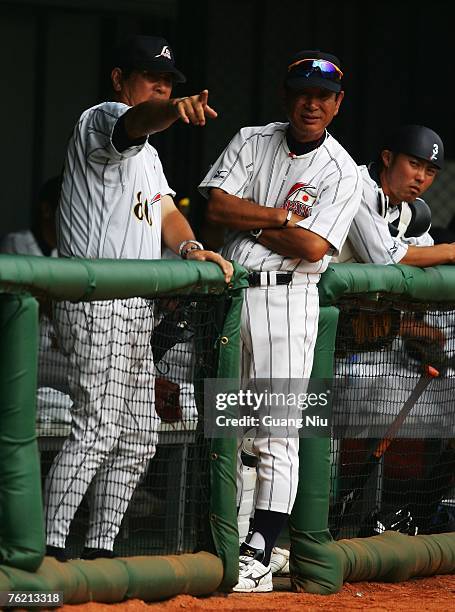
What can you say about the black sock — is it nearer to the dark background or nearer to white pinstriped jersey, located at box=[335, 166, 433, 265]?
white pinstriped jersey, located at box=[335, 166, 433, 265]

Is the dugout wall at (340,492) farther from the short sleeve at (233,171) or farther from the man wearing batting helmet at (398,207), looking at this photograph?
the short sleeve at (233,171)

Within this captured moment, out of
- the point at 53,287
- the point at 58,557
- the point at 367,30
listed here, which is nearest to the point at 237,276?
the point at 53,287

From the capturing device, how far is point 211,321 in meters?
3.97

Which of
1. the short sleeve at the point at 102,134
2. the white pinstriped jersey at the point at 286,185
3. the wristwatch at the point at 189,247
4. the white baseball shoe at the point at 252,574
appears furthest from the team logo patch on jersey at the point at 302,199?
the white baseball shoe at the point at 252,574

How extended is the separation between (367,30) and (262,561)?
16.8 ft

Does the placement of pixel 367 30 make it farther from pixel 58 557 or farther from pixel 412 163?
pixel 58 557

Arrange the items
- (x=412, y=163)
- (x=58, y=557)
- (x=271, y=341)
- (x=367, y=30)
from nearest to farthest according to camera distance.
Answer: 1. (x=58, y=557)
2. (x=271, y=341)
3. (x=412, y=163)
4. (x=367, y=30)

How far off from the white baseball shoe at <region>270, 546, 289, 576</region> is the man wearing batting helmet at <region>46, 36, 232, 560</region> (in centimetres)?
76

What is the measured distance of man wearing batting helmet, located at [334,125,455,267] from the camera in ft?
14.6

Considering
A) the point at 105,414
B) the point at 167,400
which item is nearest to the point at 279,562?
the point at 167,400

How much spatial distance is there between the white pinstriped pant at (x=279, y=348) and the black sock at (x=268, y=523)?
2 cm

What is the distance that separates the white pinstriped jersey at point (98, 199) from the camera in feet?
12.6

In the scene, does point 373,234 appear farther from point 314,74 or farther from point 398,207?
point 314,74

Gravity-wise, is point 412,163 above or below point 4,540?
above
